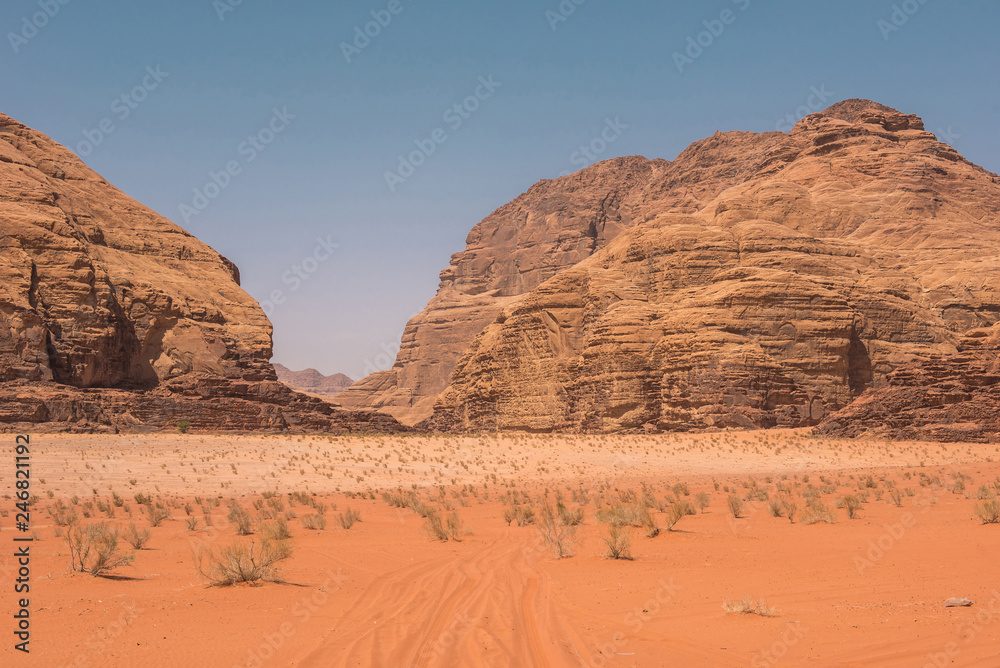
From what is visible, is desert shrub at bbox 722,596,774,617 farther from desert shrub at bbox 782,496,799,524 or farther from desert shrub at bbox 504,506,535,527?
desert shrub at bbox 504,506,535,527

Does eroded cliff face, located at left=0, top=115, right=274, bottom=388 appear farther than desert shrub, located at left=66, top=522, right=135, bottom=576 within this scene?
Yes

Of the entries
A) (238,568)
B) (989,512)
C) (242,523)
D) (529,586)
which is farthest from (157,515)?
(989,512)

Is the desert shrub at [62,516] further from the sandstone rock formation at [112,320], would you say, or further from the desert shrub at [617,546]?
the sandstone rock formation at [112,320]

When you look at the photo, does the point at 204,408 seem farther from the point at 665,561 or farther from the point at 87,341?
the point at 665,561

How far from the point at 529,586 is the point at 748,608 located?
2907mm

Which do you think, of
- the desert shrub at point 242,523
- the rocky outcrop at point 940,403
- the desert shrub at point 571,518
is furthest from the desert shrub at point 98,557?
the rocky outcrop at point 940,403

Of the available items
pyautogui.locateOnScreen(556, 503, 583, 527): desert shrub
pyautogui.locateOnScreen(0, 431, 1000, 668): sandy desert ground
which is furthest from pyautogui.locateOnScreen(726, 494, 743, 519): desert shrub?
pyautogui.locateOnScreen(556, 503, 583, 527): desert shrub

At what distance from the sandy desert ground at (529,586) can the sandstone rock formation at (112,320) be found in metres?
25.4

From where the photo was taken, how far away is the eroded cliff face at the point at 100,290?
47344 millimetres

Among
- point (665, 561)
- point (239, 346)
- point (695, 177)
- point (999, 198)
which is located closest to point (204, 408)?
point (239, 346)

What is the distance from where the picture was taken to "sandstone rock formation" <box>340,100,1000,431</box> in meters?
49.3

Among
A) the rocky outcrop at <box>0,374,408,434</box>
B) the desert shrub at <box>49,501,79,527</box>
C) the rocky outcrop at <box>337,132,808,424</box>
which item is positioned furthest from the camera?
the rocky outcrop at <box>337,132,808,424</box>

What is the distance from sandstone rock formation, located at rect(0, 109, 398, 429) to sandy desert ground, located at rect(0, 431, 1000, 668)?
1002 inches

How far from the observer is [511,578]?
1033 cm
